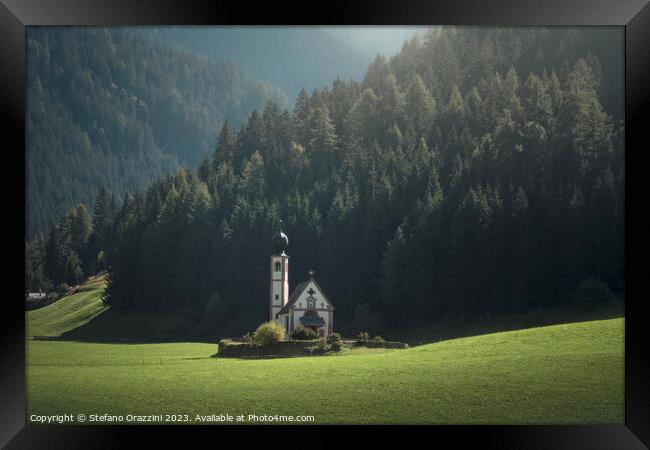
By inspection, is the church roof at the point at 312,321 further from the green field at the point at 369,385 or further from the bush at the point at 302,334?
the green field at the point at 369,385

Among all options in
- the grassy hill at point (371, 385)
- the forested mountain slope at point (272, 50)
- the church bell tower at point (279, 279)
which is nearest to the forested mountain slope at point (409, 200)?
the church bell tower at point (279, 279)

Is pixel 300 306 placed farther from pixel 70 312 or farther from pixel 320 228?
pixel 320 228

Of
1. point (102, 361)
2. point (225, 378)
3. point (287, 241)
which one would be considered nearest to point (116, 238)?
point (287, 241)

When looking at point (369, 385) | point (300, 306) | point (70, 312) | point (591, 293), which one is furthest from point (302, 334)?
point (591, 293)

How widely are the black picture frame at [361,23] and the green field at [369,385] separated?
148cm

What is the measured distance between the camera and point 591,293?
30578 millimetres

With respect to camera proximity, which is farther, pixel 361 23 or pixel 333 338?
pixel 333 338

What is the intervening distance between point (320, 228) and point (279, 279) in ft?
21.1

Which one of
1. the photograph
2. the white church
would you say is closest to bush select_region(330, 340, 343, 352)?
the photograph

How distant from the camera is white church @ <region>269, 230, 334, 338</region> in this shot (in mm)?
31938

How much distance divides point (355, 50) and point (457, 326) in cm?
1197

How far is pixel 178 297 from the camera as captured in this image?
124ft

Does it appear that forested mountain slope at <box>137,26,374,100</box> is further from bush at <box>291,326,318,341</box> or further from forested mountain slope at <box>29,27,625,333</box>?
bush at <box>291,326,318,341</box>

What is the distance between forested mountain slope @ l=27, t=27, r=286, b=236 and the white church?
29.4 feet
